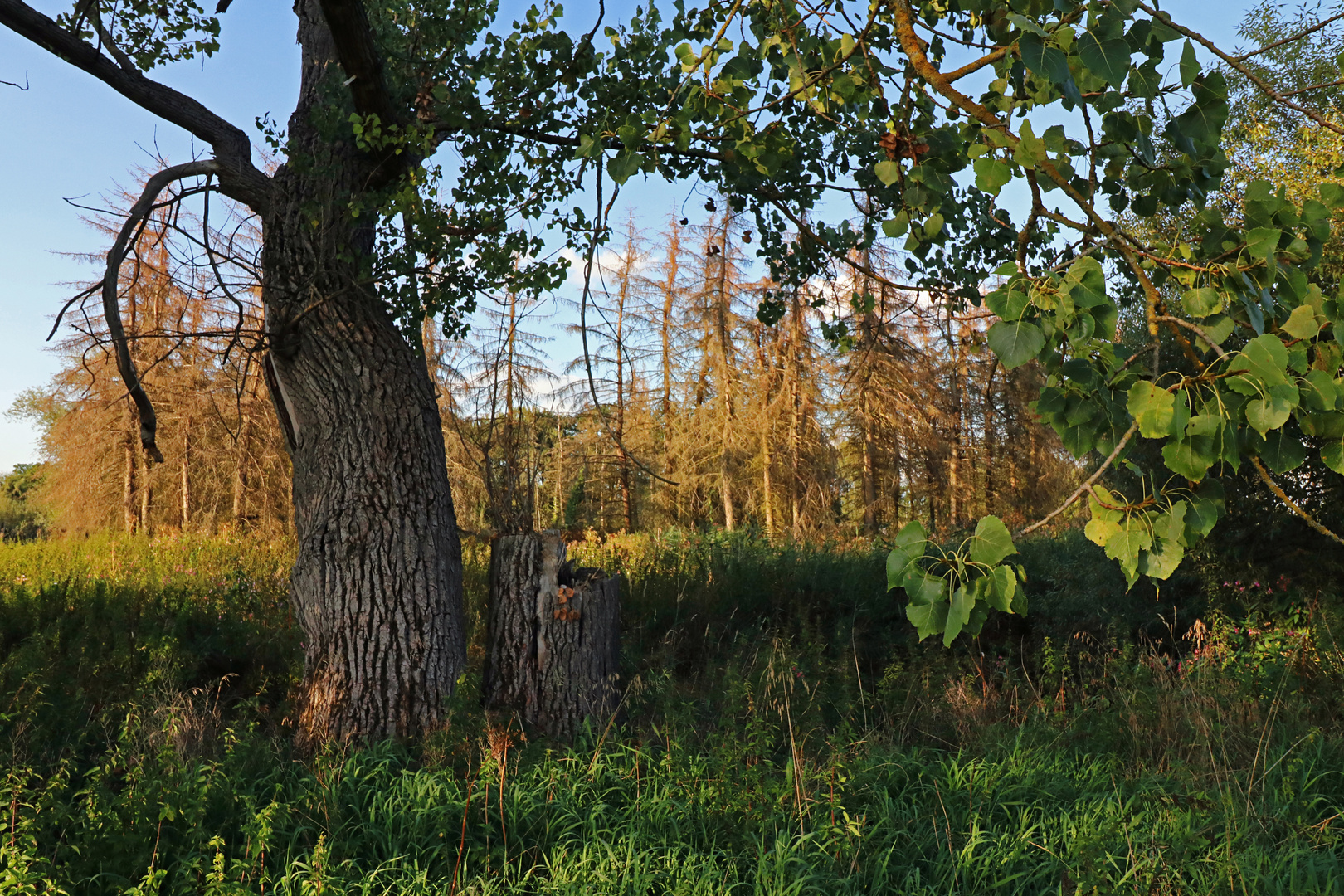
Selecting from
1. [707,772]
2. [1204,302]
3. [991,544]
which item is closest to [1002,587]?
[991,544]

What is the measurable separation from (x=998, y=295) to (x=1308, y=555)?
282 inches

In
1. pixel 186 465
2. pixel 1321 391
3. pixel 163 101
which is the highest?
pixel 163 101

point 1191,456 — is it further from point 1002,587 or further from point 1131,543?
point 1002,587

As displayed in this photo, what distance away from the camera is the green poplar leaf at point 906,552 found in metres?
1.44

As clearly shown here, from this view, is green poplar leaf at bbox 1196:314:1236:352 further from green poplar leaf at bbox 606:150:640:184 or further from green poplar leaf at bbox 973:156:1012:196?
green poplar leaf at bbox 606:150:640:184

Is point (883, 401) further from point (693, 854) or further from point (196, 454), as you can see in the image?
point (693, 854)

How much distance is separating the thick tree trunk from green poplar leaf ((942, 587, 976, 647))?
4308 mm

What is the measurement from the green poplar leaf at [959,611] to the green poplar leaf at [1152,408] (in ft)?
1.29

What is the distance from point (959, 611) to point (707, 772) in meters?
3.17

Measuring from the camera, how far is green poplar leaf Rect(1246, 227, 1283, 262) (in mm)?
1483

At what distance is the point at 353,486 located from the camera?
5.18 metres

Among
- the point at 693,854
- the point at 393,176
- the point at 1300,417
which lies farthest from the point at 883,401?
the point at 1300,417

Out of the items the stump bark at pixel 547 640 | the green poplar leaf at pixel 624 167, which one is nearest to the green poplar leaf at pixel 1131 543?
the green poplar leaf at pixel 624 167

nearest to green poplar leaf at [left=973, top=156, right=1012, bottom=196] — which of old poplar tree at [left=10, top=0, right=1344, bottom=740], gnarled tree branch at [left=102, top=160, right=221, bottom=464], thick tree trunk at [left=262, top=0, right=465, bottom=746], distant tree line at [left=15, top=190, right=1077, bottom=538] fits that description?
old poplar tree at [left=10, top=0, right=1344, bottom=740]
